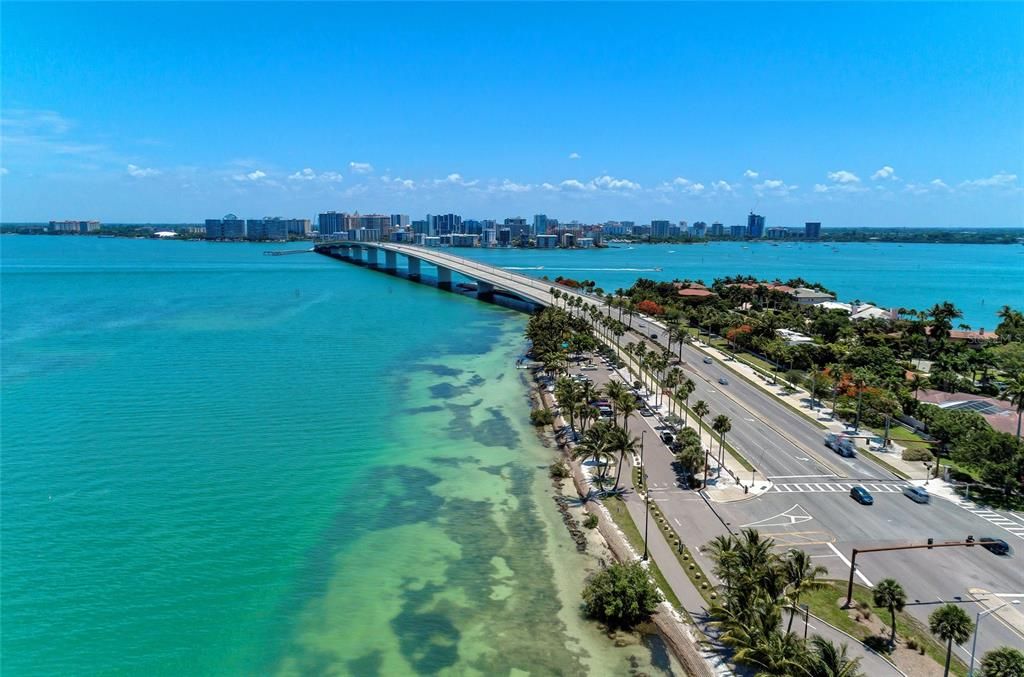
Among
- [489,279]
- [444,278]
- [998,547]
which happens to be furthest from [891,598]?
[444,278]

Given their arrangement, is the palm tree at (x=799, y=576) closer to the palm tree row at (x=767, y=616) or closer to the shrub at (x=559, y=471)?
the palm tree row at (x=767, y=616)

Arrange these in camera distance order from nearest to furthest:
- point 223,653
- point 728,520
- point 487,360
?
point 223,653 < point 728,520 < point 487,360

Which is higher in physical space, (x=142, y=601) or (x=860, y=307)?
(x=860, y=307)

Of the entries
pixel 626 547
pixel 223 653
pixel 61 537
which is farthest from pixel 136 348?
pixel 626 547

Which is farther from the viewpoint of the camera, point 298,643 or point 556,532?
point 556,532

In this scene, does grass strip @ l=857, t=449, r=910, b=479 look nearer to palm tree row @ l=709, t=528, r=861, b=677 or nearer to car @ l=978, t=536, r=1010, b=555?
car @ l=978, t=536, r=1010, b=555

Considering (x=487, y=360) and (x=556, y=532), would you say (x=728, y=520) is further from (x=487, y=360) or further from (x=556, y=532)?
(x=487, y=360)

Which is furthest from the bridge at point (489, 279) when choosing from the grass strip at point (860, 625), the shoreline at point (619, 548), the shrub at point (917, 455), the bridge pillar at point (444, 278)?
the grass strip at point (860, 625)

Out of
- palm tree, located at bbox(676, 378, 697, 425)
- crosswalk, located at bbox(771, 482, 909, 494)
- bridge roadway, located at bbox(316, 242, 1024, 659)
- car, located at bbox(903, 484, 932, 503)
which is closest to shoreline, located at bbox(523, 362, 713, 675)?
bridge roadway, located at bbox(316, 242, 1024, 659)
